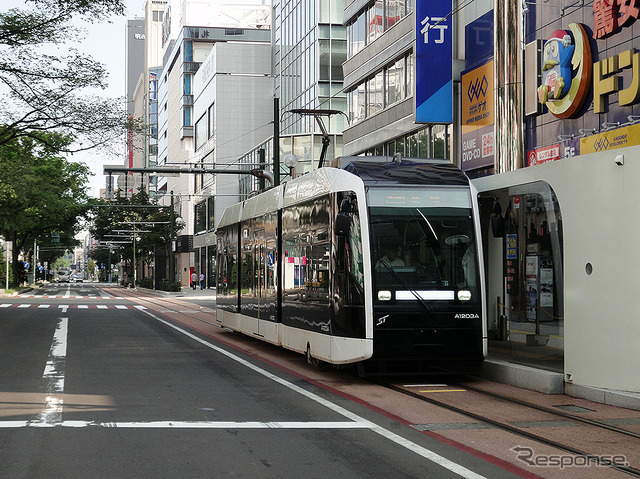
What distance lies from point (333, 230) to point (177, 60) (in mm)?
101131

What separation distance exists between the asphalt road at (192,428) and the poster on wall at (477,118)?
10918mm

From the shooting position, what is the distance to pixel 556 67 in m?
19.9

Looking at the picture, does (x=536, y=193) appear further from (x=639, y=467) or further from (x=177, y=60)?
(x=177, y=60)

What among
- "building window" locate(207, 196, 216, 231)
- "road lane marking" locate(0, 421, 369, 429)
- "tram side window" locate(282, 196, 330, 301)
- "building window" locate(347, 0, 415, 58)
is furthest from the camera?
"building window" locate(207, 196, 216, 231)

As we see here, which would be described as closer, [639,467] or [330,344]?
[639,467]

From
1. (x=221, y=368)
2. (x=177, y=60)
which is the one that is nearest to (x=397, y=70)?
(x=221, y=368)

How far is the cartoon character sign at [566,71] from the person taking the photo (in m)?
19.0

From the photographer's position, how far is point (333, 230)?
13750 mm

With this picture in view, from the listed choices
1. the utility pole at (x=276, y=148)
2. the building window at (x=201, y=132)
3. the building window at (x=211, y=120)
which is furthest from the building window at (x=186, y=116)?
the utility pole at (x=276, y=148)

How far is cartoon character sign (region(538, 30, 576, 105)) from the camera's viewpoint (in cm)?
1955

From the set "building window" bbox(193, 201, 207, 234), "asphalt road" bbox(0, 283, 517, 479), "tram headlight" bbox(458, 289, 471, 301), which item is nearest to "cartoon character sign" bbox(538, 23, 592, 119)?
"tram headlight" bbox(458, 289, 471, 301)

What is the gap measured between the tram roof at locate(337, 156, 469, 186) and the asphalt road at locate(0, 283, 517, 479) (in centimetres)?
326

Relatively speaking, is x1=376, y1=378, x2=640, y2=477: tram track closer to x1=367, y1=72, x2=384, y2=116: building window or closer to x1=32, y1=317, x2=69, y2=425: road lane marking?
x1=32, y1=317, x2=69, y2=425: road lane marking

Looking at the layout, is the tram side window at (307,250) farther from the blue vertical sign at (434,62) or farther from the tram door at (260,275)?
the blue vertical sign at (434,62)
